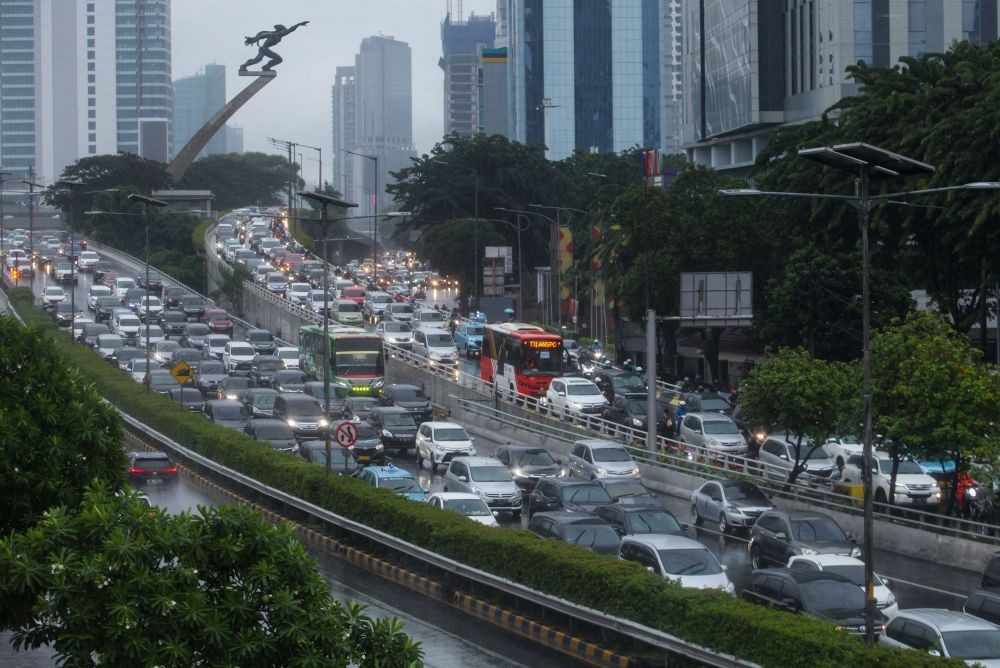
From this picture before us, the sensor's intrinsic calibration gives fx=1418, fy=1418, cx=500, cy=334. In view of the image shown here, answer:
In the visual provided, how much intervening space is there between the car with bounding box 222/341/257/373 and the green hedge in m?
23.8

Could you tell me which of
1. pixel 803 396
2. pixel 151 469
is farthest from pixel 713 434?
pixel 151 469

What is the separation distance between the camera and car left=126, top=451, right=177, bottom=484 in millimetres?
36438

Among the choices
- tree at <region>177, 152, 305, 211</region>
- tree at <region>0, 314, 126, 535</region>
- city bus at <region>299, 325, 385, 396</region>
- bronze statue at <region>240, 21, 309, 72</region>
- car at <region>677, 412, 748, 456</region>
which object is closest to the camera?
tree at <region>0, 314, 126, 535</region>

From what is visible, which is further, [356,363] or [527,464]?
[356,363]

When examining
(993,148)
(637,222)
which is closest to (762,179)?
(637,222)

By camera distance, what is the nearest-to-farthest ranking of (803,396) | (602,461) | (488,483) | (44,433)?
(44,433), (803,396), (488,483), (602,461)

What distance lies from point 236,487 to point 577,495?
957 cm

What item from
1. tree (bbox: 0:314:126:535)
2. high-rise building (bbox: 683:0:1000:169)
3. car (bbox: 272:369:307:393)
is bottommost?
car (bbox: 272:369:307:393)

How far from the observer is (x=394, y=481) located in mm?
32406

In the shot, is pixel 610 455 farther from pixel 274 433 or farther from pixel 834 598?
pixel 834 598

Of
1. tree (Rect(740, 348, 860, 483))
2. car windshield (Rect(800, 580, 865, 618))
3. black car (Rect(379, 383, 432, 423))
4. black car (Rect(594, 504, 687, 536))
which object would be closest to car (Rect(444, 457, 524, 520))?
black car (Rect(594, 504, 687, 536))

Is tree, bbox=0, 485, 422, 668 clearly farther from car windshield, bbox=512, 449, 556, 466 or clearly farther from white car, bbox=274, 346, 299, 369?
white car, bbox=274, 346, 299, 369

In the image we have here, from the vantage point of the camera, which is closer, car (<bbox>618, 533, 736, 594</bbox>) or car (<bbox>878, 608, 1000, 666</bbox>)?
car (<bbox>878, 608, 1000, 666</bbox>)

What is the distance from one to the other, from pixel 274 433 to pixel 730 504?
1461 centimetres
